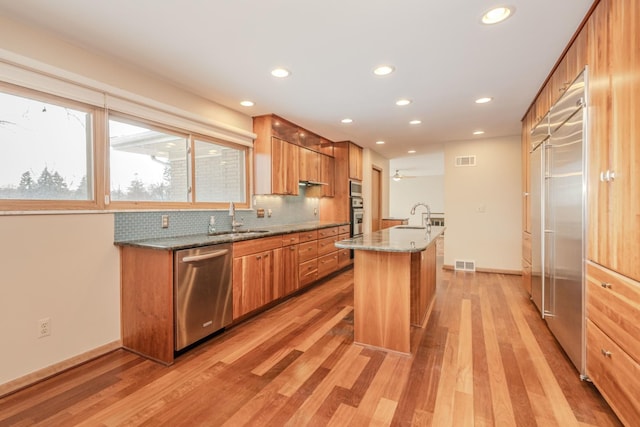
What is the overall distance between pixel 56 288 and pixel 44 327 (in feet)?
0.87

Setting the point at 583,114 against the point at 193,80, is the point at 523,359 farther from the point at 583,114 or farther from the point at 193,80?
the point at 193,80

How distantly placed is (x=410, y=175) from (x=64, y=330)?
10692mm

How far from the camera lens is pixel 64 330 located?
2.17 meters

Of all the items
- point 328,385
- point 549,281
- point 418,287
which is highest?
point 549,281

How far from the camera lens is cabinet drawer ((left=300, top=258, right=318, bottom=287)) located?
4012 mm

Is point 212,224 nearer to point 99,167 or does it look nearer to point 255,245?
point 255,245

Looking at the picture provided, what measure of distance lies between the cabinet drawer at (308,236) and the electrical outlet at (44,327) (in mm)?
2550

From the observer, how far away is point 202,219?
325 centimetres

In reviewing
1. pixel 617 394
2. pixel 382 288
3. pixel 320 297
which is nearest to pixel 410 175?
pixel 320 297

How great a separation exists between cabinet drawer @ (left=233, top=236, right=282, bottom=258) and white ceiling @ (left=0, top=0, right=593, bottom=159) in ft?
5.10

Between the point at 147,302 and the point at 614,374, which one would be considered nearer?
the point at 614,374

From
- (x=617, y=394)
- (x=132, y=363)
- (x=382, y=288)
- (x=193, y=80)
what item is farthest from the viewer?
(x=193, y=80)

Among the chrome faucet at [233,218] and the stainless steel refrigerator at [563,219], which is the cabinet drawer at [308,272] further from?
the stainless steel refrigerator at [563,219]

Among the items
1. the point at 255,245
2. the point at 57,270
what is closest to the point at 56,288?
the point at 57,270
